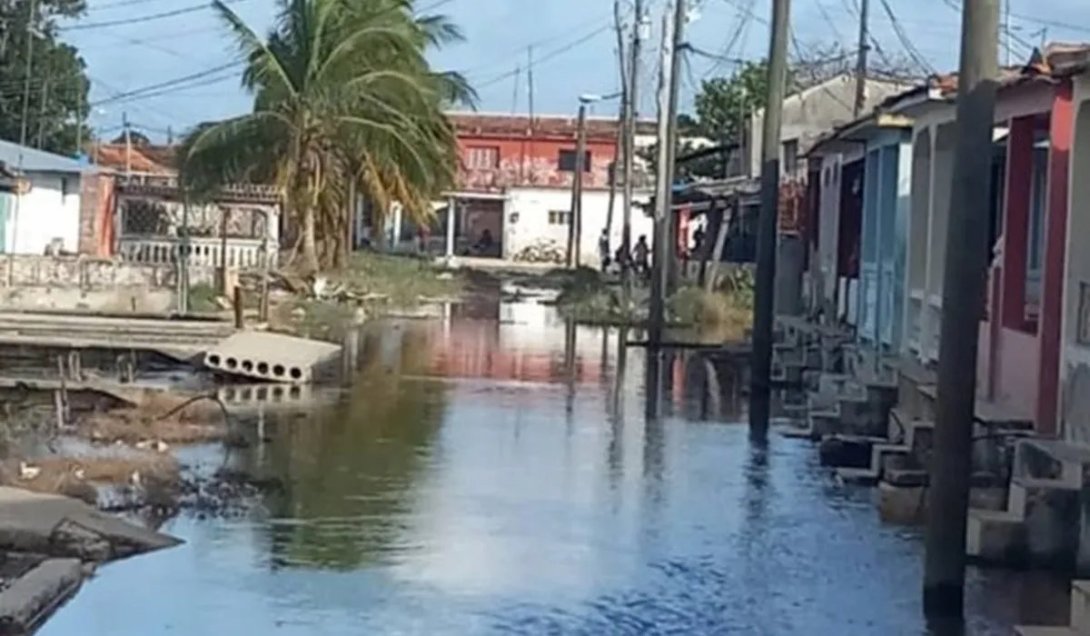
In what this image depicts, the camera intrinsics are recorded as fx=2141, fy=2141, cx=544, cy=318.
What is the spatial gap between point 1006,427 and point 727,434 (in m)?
6.50

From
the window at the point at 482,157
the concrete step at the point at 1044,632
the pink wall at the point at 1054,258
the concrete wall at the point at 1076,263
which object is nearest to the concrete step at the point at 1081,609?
the concrete step at the point at 1044,632

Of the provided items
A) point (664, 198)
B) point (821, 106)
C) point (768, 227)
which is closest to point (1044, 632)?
point (768, 227)

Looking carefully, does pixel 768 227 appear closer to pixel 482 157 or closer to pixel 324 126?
pixel 324 126

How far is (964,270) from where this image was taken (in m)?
12.0

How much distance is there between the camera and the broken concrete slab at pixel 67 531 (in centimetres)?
1305

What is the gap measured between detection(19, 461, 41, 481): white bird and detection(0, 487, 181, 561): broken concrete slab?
5.21 ft

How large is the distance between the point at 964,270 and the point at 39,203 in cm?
4133

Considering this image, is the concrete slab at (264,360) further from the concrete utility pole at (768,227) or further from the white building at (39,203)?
the white building at (39,203)

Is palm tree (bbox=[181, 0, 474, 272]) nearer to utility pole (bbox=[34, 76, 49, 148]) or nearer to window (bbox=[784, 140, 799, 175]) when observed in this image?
window (bbox=[784, 140, 799, 175])

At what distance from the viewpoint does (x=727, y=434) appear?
22.5 m

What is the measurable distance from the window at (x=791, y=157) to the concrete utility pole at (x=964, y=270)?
3614cm

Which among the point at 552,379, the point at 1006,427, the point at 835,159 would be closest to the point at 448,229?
the point at 835,159

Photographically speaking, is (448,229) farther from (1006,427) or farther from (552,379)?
(1006,427)

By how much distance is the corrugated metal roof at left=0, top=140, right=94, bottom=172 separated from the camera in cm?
4831
